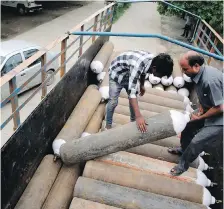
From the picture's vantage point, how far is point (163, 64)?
3.19 metres

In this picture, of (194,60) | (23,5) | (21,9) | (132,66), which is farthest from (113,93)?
(21,9)

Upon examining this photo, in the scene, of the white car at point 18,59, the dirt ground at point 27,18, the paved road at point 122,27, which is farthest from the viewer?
the dirt ground at point 27,18

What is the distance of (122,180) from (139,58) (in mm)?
1654

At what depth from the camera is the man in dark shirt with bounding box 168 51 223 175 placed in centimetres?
312

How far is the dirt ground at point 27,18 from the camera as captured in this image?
1483 centimetres

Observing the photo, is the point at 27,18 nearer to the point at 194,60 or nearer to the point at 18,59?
the point at 18,59

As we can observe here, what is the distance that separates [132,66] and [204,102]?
1.04 metres

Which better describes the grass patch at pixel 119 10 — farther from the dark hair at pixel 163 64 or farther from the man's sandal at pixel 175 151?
the dark hair at pixel 163 64

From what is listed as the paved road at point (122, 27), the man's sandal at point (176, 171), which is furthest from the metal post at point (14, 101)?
the paved road at point (122, 27)

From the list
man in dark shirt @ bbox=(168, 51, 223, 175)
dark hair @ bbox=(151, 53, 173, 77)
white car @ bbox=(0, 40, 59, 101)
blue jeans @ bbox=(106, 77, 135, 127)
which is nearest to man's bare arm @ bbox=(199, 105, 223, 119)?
man in dark shirt @ bbox=(168, 51, 223, 175)

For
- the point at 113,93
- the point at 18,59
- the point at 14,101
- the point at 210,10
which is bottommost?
the point at 18,59

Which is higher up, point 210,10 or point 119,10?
point 210,10

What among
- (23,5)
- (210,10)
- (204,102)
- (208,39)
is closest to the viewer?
(204,102)

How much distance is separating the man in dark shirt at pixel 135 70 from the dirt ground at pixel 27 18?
11473mm
